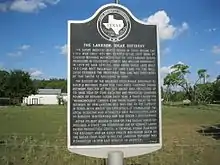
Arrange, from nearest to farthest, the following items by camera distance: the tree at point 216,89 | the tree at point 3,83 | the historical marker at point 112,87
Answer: the historical marker at point 112,87 → the tree at point 216,89 → the tree at point 3,83

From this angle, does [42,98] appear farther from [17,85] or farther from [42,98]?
[17,85]

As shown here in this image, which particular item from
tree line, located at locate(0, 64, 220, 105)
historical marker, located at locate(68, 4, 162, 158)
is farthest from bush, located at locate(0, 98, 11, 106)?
historical marker, located at locate(68, 4, 162, 158)

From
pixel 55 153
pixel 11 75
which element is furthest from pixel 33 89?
pixel 55 153

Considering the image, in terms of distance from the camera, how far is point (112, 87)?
171 inches

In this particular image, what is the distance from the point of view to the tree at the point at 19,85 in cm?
2802

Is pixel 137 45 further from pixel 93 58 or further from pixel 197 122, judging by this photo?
pixel 197 122

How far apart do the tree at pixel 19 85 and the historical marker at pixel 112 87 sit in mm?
24265

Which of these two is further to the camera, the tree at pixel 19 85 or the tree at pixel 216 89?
the tree at pixel 19 85

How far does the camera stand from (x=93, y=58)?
4336 millimetres

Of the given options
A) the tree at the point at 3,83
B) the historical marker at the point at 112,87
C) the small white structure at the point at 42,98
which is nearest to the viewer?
the historical marker at the point at 112,87

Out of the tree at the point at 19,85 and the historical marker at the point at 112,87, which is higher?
the tree at the point at 19,85

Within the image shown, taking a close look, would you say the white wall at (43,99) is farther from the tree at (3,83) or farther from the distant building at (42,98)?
the tree at (3,83)

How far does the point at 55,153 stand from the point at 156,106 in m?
4.54

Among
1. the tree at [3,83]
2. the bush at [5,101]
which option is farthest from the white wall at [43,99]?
the tree at [3,83]
